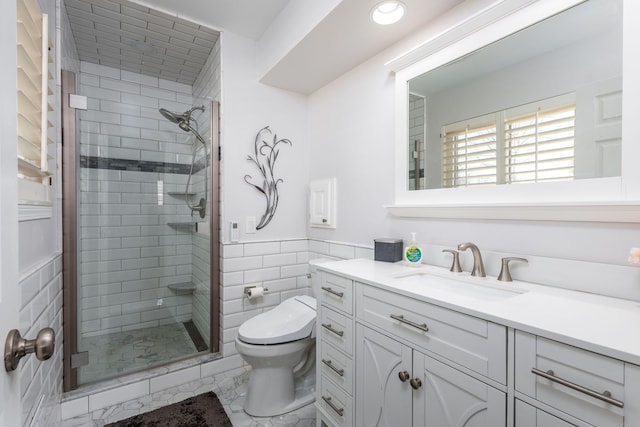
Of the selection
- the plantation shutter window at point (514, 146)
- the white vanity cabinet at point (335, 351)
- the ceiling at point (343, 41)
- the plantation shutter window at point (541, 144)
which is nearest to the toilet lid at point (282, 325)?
the white vanity cabinet at point (335, 351)

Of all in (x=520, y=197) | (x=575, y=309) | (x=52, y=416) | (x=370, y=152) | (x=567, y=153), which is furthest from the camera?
(x=370, y=152)

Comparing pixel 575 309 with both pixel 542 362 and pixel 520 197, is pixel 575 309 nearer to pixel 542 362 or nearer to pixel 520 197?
pixel 542 362

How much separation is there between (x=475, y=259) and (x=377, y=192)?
704 millimetres

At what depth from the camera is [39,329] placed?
118 cm

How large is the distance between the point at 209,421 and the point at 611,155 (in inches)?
84.8

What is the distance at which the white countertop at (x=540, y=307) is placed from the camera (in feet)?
2.14

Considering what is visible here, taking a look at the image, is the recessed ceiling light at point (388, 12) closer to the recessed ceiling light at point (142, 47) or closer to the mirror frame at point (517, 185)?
the mirror frame at point (517, 185)

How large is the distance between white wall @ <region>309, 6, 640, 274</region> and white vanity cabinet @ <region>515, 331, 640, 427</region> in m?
0.50

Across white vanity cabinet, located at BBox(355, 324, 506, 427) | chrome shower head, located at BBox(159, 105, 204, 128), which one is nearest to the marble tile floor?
white vanity cabinet, located at BBox(355, 324, 506, 427)

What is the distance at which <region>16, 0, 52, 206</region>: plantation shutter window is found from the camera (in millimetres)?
874

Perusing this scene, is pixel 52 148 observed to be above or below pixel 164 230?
above

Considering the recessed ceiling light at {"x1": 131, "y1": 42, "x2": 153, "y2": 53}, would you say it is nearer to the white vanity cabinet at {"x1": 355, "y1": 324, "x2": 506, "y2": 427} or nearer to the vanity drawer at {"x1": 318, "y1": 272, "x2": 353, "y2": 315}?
the vanity drawer at {"x1": 318, "y1": 272, "x2": 353, "y2": 315}

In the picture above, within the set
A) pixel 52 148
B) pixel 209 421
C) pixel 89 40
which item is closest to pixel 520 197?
pixel 209 421

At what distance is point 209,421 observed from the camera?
1633mm
